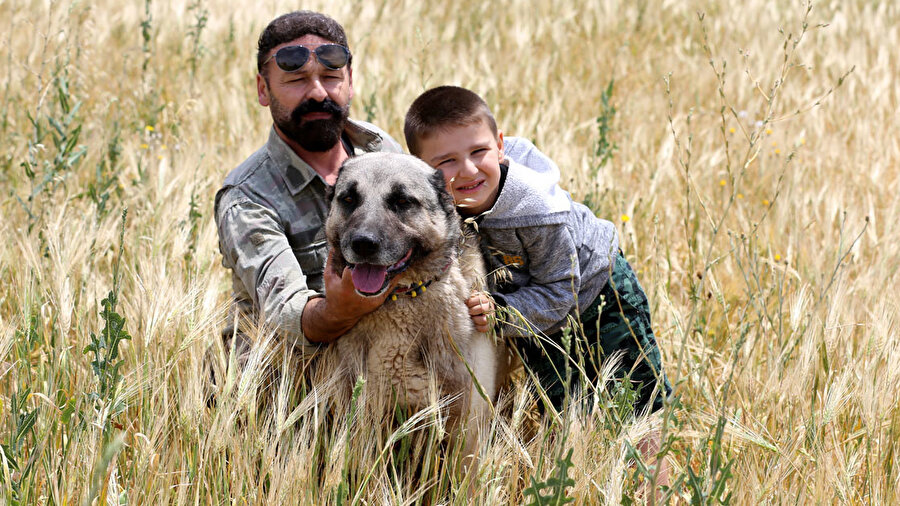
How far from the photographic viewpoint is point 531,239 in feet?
11.0

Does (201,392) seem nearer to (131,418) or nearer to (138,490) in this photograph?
(138,490)

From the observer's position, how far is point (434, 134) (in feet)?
11.4

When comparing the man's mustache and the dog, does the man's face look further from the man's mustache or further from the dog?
the dog

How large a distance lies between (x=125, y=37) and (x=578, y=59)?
15.1 ft

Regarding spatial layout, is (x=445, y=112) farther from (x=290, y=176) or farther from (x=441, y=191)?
(x=290, y=176)

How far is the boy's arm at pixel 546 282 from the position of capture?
326cm

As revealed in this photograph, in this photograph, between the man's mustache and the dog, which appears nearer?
the dog

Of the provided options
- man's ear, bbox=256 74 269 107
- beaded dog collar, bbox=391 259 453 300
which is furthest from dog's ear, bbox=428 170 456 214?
man's ear, bbox=256 74 269 107

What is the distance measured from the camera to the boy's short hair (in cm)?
344

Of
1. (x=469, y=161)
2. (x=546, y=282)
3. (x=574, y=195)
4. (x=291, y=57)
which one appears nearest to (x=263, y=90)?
(x=291, y=57)

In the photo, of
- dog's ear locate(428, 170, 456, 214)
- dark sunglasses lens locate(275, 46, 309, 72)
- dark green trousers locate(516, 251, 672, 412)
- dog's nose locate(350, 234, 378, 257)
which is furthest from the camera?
dark sunglasses lens locate(275, 46, 309, 72)

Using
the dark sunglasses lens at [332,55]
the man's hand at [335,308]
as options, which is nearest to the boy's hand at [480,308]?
the man's hand at [335,308]

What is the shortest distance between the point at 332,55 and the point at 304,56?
0.13 m

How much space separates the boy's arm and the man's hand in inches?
21.3
